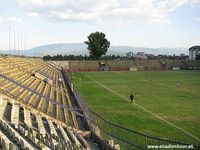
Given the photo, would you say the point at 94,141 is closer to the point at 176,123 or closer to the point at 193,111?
the point at 176,123

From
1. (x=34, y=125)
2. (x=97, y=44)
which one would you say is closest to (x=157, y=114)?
(x=34, y=125)

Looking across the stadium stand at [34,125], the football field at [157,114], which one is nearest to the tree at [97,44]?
the football field at [157,114]

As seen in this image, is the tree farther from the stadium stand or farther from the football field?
the stadium stand

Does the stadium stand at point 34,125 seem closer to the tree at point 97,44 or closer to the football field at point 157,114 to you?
the football field at point 157,114

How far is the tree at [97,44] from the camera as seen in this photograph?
12531 cm

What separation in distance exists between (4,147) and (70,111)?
1273cm

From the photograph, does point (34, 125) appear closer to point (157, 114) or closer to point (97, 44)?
point (157, 114)

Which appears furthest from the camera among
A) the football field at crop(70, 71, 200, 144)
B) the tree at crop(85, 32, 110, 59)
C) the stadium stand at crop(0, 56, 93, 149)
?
the tree at crop(85, 32, 110, 59)

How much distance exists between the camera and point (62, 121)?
17453mm

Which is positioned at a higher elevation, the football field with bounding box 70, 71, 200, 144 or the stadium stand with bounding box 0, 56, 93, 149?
the stadium stand with bounding box 0, 56, 93, 149

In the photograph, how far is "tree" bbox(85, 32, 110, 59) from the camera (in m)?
125

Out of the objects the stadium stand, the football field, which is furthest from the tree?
the stadium stand

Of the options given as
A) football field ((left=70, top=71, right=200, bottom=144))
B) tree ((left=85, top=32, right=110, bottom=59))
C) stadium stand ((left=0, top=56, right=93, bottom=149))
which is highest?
tree ((left=85, top=32, right=110, bottom=59))

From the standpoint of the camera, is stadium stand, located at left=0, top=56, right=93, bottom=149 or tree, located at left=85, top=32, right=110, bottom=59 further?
tree, located at left=85, top=32, right=110, bottom=59
